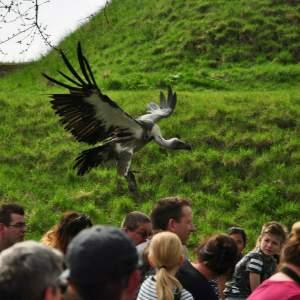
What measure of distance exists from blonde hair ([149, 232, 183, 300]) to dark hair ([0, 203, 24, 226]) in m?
1.63

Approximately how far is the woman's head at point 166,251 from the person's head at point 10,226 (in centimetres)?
157

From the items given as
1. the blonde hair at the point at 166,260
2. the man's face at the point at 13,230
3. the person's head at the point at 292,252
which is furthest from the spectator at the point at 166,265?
the man's face at the point at 13,230

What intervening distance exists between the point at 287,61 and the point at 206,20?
11.2ft

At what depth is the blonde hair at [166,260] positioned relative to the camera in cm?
586

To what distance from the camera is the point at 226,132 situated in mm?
18859

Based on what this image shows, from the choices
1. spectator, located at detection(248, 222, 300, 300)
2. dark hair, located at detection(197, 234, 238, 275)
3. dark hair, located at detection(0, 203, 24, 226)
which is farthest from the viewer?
dark hair, located at detection(0, 203, 24, 226)

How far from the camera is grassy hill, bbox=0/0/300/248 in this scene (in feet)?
54.0

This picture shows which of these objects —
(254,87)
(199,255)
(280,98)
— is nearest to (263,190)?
(280,98)

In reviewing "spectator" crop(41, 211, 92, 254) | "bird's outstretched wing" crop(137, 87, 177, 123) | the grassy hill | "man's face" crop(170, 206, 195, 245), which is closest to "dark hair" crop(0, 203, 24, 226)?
"spectator" crop(41, 211, 92, 254)

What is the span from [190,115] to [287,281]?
14644mm

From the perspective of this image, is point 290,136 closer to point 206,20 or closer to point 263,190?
point 263,190

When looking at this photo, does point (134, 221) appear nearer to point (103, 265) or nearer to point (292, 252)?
point (292, 252)

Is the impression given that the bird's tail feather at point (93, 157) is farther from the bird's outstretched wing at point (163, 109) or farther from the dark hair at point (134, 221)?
the dark hair at point (134, 221)

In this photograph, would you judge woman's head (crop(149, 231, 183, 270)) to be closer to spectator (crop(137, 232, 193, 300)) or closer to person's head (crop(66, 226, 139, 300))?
spectator (crop(137, 232, 193, 300))
